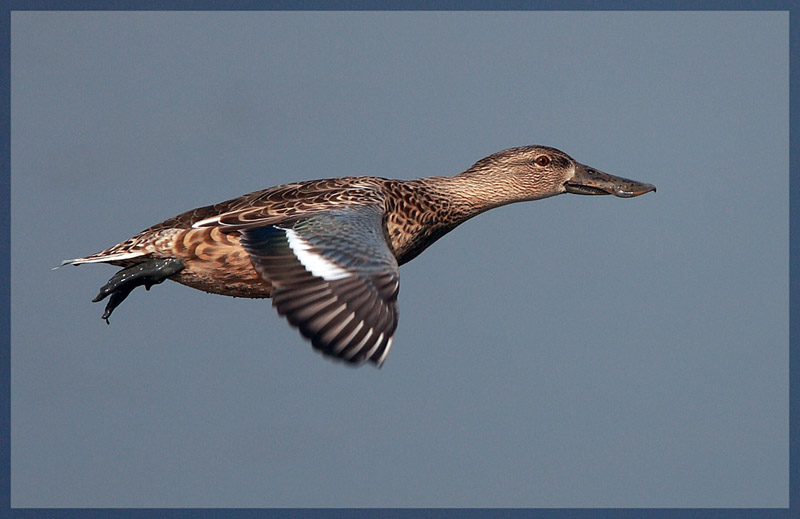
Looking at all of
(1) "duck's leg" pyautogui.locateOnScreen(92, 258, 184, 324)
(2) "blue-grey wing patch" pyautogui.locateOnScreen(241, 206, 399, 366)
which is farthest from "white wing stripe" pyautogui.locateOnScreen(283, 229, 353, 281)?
(1) "duck's leg" pyautogui.locateOnScreen(92, 258, 184, 324)

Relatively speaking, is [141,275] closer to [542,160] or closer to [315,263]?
[315,263]

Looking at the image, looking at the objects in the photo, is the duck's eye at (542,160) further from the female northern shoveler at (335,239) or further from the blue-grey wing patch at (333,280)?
the blue-grey wing patch at (333,280)

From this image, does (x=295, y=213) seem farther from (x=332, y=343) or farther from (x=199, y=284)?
(x=332, y=343)

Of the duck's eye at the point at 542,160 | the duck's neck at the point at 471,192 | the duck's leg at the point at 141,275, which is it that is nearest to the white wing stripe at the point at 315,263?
the duck's leg at the point at 141,275

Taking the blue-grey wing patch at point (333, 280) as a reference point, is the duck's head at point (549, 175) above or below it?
above

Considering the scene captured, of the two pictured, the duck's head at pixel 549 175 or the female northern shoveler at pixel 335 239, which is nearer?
the female northern shoveler at pixel 335 239

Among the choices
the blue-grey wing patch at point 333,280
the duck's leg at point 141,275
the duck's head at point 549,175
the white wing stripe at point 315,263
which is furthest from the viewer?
the duck's head at point 549,175

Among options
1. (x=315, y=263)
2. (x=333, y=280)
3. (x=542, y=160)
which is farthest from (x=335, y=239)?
(x=542, y=160)
